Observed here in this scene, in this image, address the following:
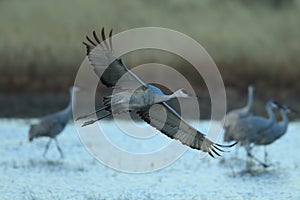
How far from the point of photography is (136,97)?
9625 millimetres

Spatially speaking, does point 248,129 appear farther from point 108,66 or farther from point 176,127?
point 108,66

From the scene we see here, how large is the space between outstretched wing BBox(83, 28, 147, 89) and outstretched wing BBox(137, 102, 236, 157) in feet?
1.59

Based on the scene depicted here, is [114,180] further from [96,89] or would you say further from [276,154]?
[96,89]

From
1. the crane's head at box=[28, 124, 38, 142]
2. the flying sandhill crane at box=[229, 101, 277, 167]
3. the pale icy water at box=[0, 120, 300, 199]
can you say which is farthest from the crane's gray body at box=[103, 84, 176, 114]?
the crane's head at box=[28, 124, 38, 142]

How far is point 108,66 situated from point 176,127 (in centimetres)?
117

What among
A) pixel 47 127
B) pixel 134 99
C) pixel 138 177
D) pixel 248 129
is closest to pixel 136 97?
pixel 134 99

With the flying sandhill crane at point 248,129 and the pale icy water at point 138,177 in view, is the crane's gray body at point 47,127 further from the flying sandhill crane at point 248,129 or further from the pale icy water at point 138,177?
the flying sandhill crane at point 248,129

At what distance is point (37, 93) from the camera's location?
70.8ft

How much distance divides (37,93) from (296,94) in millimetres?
6867

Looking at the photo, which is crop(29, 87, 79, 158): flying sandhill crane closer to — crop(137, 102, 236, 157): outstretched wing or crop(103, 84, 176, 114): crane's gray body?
crop(137, 102, 236, 157): outstretched wing

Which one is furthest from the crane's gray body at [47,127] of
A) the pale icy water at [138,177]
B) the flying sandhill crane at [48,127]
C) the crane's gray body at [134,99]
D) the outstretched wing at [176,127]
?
the crane's gray body at [134,99]

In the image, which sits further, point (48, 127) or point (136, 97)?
point (48, 127)

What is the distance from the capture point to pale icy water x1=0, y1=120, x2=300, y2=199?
35.4ft

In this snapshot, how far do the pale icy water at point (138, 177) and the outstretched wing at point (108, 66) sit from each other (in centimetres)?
167
